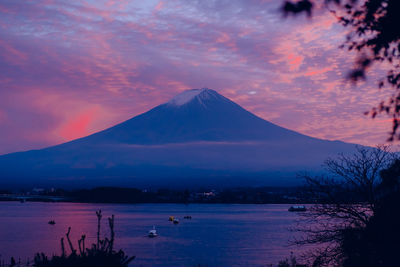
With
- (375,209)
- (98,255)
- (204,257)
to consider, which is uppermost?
(375,209)

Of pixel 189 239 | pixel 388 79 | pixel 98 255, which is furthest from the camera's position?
pixel 189 239

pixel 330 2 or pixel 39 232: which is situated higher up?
pixel 330 2

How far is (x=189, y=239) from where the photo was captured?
265 feet

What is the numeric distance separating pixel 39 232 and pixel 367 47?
89.7 metres

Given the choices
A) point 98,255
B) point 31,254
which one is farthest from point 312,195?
point 31,254

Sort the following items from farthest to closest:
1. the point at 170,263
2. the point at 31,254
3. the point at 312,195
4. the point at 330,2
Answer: the point at 31,254, the point at 170,263, the point at 312,195, the point at 330,2

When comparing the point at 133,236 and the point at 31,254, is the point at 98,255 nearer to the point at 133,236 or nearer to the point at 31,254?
the point at 31,254

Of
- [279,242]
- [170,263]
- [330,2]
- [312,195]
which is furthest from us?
[279,242]

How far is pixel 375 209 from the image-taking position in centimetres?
1884

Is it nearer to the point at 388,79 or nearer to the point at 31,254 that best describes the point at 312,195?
the point at 388,79

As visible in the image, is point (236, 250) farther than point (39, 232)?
No

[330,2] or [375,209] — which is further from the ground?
[330,2]

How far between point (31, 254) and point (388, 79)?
56.6 metres

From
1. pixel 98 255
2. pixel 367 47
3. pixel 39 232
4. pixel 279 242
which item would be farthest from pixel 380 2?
pixel 39 232
